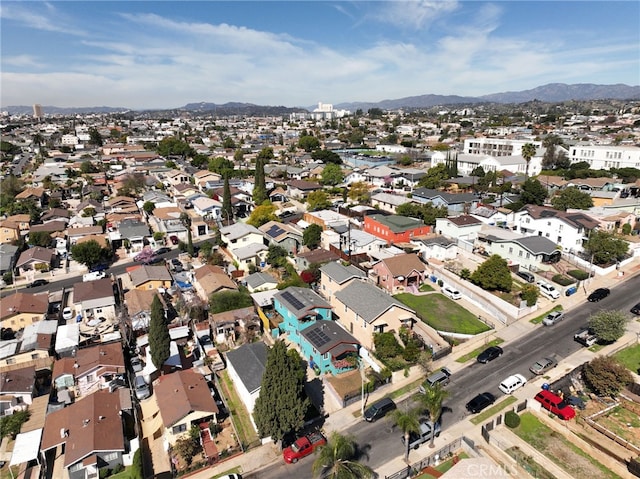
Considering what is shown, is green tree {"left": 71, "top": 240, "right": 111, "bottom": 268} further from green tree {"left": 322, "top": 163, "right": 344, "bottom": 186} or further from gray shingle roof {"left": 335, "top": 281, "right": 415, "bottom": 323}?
green tree {"left": 322, "top": 163, "right": 344, "bottom": 186}

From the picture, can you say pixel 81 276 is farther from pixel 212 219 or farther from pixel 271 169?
pixel 271 169

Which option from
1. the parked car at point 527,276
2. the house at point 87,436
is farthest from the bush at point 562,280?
the house at point 87,436

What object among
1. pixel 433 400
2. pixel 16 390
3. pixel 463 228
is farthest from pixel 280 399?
pixel 463 228

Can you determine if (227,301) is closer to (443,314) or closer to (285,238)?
(285,238)

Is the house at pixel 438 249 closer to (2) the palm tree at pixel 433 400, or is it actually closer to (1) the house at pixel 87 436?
(2) the palm tree at pixel 433 400

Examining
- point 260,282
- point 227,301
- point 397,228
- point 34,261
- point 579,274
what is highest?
point 397,228

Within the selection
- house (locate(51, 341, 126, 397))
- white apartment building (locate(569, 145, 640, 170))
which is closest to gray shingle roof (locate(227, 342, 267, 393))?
house (locate(51, 341, 126, 397))

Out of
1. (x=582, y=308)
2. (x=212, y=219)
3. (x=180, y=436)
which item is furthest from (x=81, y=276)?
(x=582, y=308)
